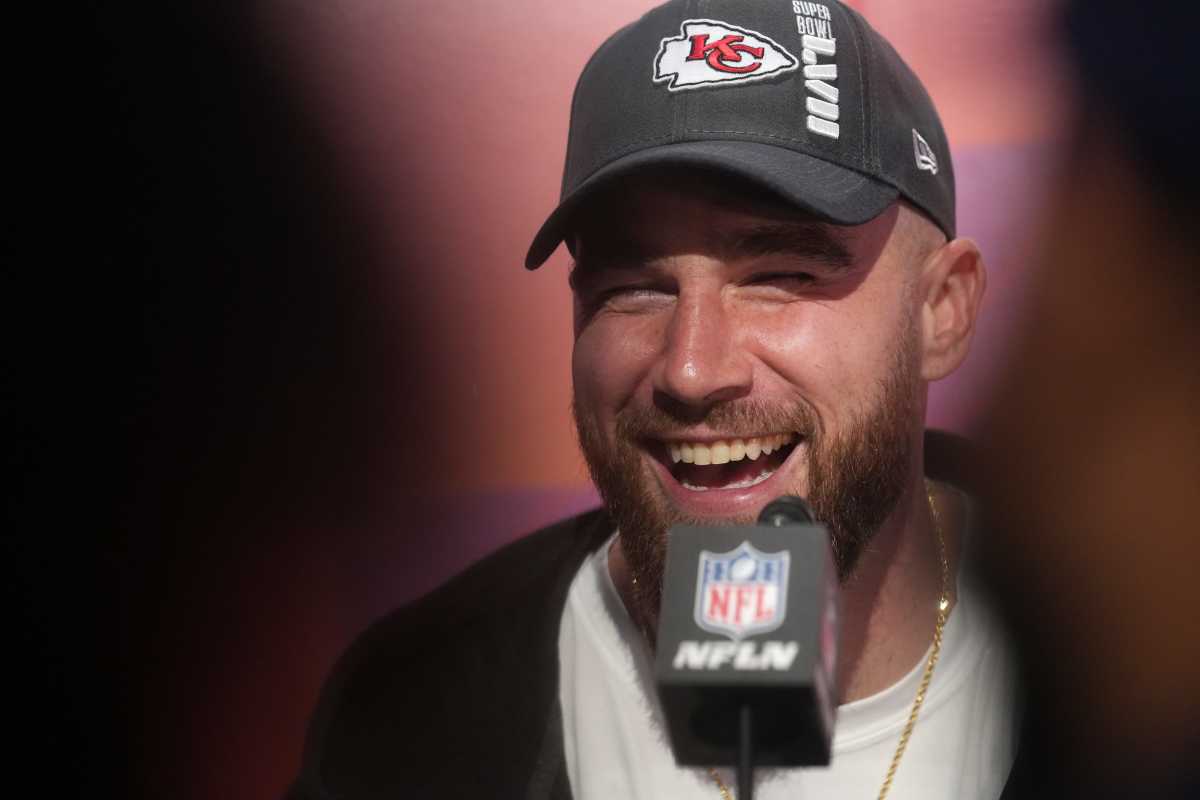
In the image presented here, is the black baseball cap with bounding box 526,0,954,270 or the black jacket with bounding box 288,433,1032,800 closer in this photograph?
the black baseball cap with bounding box 526,0,954,270

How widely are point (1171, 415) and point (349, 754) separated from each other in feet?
4.13

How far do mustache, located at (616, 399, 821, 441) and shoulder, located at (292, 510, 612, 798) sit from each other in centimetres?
42

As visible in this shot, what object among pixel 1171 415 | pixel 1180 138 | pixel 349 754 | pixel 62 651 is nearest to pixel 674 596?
pixel 349 754

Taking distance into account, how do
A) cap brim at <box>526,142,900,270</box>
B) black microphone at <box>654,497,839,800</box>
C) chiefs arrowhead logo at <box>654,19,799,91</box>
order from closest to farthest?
black microphone at <box>654,497,839,800</box>
cap brim at <box>526,142,900,270</box>
chiefs arrowhead logo at <box>654,19,799,91</box>

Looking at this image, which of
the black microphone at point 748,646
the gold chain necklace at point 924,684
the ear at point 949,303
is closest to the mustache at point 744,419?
the ear at point 949,303

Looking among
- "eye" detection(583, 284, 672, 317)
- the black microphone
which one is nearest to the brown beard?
"eye" detection(583, 284, 672, 317)

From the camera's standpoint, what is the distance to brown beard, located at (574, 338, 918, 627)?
1382 mm

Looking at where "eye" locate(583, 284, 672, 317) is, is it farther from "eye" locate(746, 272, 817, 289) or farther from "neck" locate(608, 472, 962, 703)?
"neck" locate(608, 472, 962, 703)

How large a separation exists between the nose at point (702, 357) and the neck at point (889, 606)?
0.32 metres

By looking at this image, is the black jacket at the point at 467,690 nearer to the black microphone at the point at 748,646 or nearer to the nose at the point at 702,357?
the nose at the point at 702,357

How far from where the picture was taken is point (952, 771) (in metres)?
1.48

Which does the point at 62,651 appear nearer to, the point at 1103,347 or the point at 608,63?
the point at 608,63

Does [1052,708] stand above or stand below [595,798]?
above

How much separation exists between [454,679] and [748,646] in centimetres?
94
